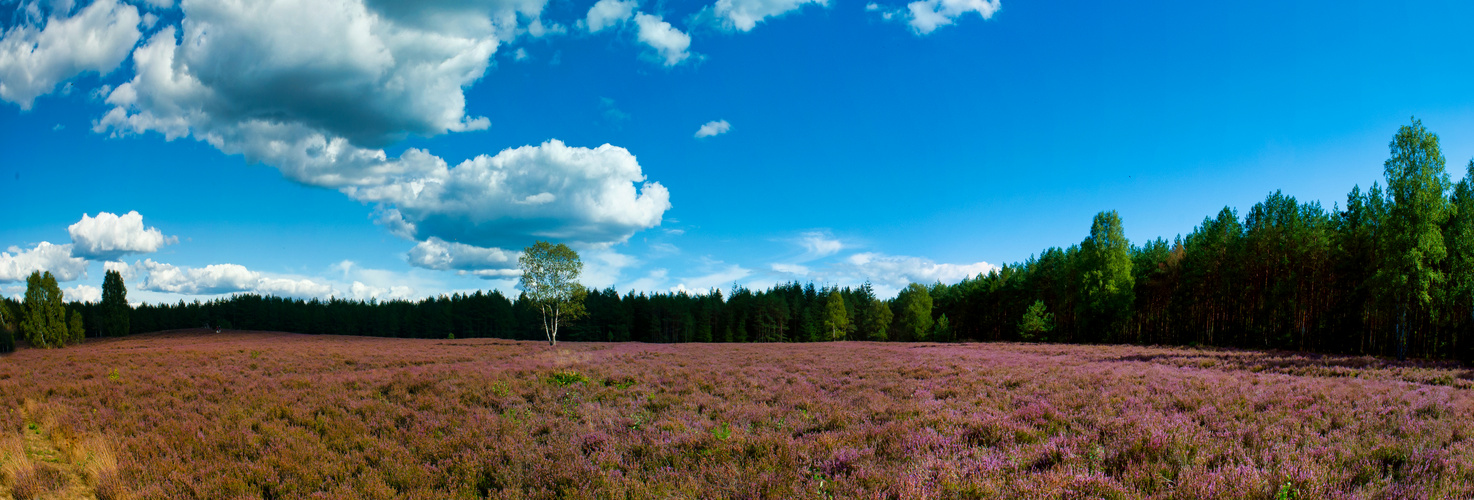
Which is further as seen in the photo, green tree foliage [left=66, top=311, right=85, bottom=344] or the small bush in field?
green tree foliage [left=66, top=311, right=85, bottom=344]

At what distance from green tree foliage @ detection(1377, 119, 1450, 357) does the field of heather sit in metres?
15.4

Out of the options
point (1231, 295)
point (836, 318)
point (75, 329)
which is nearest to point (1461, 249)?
point (1231, 295)

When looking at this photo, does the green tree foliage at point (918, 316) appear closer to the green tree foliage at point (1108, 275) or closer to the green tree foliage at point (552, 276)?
the green tree foliage at point (1108, 275)

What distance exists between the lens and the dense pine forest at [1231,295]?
26.2 meters

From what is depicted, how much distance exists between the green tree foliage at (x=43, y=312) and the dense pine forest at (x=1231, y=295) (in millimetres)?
9062

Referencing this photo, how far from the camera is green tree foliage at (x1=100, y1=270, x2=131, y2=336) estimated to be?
80.1 m

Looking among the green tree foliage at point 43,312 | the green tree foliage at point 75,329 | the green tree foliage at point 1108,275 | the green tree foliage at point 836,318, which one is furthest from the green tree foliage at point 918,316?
the green tree foliage at point 75,329

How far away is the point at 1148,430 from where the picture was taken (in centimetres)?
743

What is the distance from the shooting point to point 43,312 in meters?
48.6

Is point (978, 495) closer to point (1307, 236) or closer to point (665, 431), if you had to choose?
point (665, 431)

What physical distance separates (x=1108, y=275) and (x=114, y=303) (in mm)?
128279

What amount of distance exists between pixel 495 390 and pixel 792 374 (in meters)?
8.35

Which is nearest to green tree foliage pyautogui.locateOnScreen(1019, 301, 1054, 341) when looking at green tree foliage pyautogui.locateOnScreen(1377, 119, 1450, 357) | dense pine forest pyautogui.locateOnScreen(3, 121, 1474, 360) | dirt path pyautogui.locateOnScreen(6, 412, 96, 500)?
dense pine forest pyautogui.locateOnScreen(3, 121, 1474, 360)

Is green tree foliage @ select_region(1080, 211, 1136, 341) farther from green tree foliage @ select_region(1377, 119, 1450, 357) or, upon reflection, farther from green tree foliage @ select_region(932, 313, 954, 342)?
green tree foliage @ select_region(932, 313, 954, 342)
